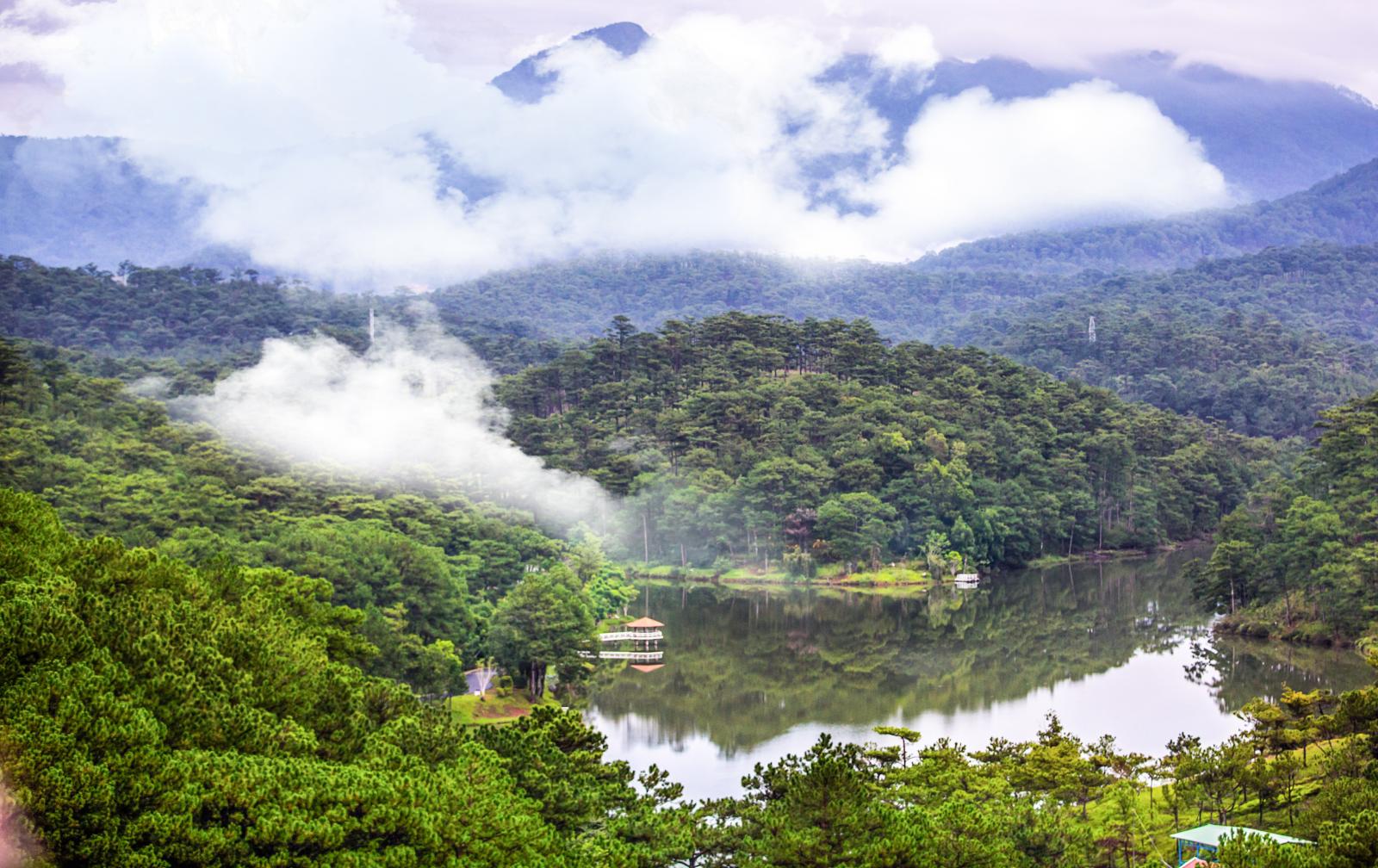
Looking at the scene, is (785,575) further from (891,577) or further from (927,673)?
(927,673)

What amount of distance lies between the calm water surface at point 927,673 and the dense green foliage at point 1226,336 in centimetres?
3562

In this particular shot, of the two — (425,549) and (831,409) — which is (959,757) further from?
(831,409)

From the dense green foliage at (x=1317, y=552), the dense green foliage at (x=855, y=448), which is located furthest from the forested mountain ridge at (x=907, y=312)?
the dense green foliage at (x=1317, y=552)

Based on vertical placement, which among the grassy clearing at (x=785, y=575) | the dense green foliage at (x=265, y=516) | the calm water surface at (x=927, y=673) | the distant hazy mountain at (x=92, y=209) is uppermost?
the distant hazy mountain at (x=92, y=209)

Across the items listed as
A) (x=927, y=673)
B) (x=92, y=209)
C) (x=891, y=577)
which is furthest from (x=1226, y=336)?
(x=92, y=209)

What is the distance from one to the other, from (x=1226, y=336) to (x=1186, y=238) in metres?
100

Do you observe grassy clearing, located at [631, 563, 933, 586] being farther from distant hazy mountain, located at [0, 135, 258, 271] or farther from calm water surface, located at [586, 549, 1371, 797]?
distant hazy mountain, located at [0, 135, 258, 271]

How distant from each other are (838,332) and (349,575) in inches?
1623

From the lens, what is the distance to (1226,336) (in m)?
86.1

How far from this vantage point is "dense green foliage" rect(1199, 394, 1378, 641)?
3195 cm

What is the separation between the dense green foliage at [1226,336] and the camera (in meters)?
76.2

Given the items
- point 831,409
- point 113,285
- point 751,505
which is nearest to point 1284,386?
point 831,409

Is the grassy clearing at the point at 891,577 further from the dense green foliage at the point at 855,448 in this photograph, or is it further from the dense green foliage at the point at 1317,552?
the dense green foliage at the point at 1317,552

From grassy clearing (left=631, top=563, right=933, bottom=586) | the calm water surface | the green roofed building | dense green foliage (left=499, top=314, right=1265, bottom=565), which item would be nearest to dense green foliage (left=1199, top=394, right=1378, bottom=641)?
the calm water surface
